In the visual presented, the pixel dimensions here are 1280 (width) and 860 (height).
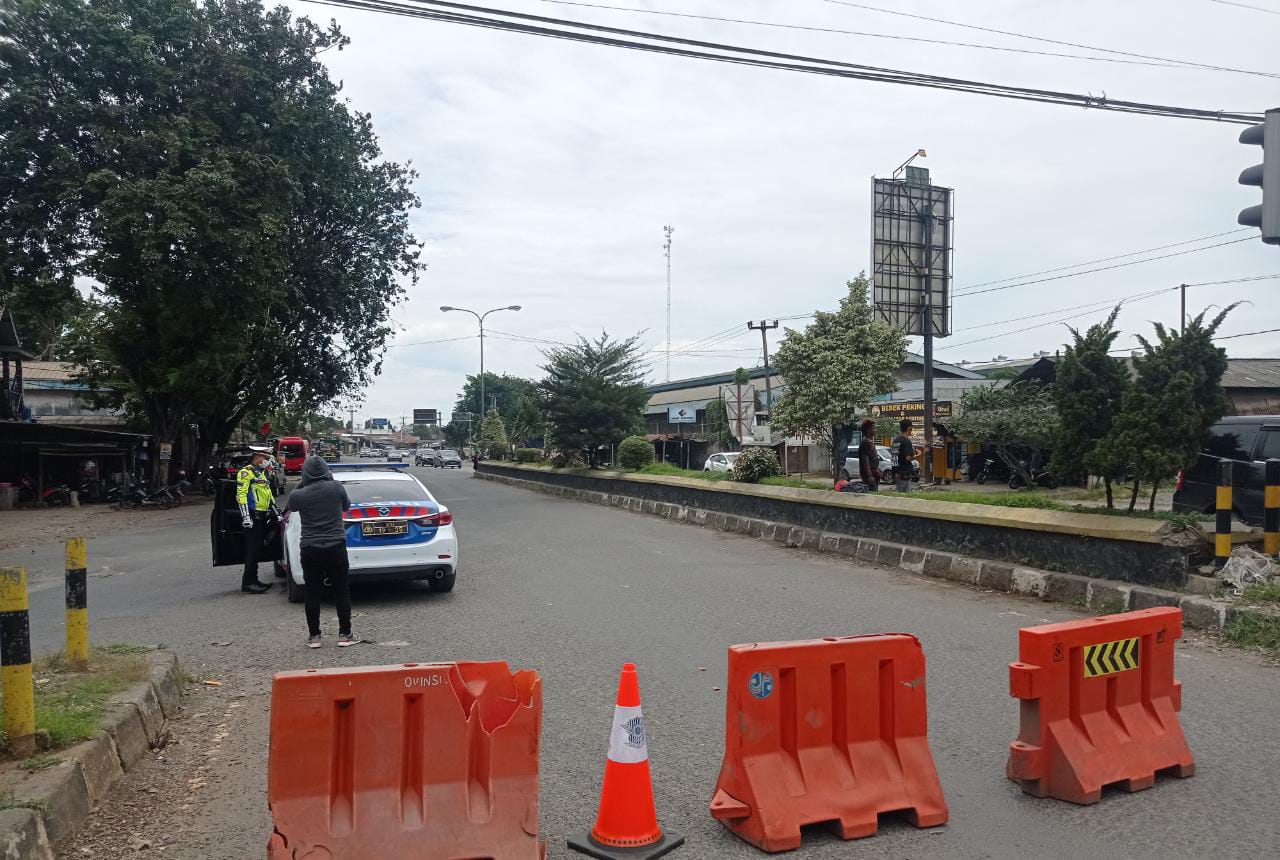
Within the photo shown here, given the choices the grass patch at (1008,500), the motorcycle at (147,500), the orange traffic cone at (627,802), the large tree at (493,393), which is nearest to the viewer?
the orange traffic cone at (627,802)

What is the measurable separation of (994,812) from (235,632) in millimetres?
7227

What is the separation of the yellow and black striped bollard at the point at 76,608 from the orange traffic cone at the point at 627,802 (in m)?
4.13

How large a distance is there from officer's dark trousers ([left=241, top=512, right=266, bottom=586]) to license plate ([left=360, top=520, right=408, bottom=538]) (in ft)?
6.12

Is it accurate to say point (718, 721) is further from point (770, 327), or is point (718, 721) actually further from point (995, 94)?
point (770, 327)

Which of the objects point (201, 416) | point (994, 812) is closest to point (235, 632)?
point (994, 812)

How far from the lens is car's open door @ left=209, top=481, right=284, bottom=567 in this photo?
11383mm

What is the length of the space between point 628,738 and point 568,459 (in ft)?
91.3

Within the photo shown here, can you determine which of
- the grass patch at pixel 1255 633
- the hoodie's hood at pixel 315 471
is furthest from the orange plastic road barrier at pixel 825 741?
the hoodie's hood at pixel 315 471

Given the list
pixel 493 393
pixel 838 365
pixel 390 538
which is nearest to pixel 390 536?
pixel 390 538

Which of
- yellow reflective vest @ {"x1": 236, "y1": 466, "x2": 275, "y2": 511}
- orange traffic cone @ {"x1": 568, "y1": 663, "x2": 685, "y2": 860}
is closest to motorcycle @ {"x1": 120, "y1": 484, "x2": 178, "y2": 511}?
yellow reflective vest @ {"x1": 236, "y1": 466, "x2": 275, "y2": 511}

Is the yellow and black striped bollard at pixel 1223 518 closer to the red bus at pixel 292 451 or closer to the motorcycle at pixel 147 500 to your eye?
the motorcycle at pixel 147 500

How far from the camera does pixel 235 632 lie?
8.99 meters

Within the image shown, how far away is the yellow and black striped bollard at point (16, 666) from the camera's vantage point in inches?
177

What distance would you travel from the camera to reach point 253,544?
11.2 meters
